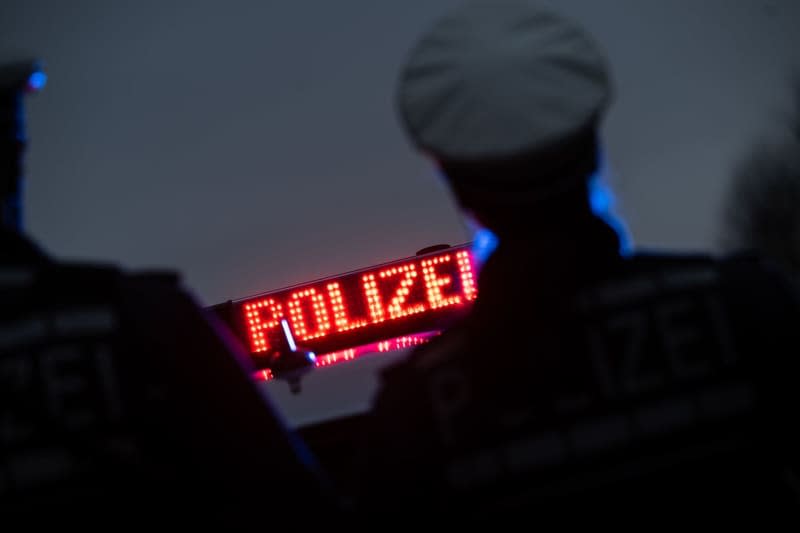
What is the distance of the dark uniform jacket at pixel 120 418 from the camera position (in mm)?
1587

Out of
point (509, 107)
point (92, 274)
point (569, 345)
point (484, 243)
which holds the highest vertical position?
point (509, 107)

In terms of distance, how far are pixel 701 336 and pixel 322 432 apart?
87.7 inches

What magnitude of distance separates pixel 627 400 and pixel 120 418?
116 cm

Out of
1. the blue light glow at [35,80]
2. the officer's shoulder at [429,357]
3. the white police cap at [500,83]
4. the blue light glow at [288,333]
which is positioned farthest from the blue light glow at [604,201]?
the blue light glow at [288,333]

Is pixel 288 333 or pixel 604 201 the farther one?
pixel 288 333

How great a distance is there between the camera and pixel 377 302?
154 inches

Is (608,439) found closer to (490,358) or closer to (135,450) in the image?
(490,358)

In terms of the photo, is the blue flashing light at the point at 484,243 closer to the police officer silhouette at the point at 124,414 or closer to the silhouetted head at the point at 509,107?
the silhouetted head at the point at 509,107

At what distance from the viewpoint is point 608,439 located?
65.4 inches

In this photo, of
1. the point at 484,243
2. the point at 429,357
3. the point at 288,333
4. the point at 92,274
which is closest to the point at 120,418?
the point at 92,274

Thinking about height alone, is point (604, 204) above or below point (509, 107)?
below

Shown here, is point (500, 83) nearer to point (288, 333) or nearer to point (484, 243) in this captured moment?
point (484, 243)

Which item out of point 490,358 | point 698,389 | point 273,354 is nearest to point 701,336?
point 698,389

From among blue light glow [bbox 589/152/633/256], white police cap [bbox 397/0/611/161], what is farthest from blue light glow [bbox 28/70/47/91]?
blue light glow [bbox 589/152/633/256]
